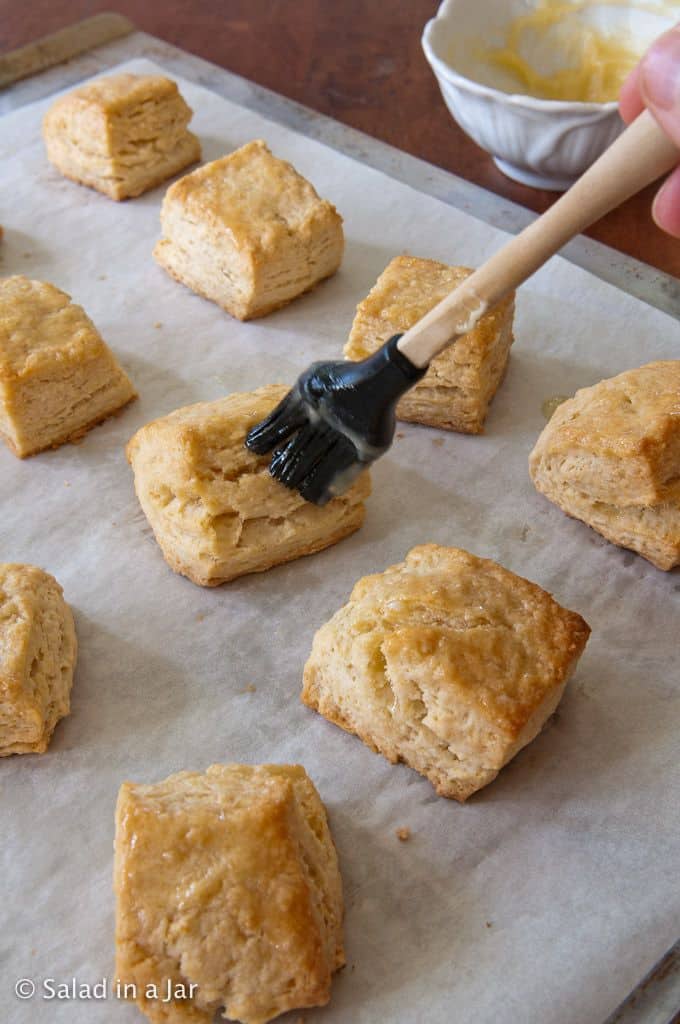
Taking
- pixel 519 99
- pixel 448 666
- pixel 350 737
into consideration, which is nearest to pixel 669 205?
pixel 519 99

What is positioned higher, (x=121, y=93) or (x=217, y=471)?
(x=121, y=93)

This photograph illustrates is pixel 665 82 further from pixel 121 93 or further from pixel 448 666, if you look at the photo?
pixel 121 93

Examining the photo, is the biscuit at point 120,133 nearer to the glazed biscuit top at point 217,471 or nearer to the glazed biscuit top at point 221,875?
the glazed biscuit top at point 217,471

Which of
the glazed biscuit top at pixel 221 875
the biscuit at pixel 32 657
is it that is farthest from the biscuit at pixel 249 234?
the glazed biscuit top at pixel 221 875

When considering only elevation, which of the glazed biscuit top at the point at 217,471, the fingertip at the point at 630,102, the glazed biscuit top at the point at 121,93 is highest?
the fingertip at the point at 630,102

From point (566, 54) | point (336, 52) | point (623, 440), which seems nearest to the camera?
point (623, 440)

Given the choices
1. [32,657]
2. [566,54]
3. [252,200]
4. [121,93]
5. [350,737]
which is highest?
[566,54]

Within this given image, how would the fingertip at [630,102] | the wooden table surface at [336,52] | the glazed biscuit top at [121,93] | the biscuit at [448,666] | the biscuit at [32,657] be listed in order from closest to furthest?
the biscuit at [448,666]
the biscuit at [32,657]
the fingertip at [630,102]
the glazed biscuit top at [121,93]
the wooden table surface at [336,52]
